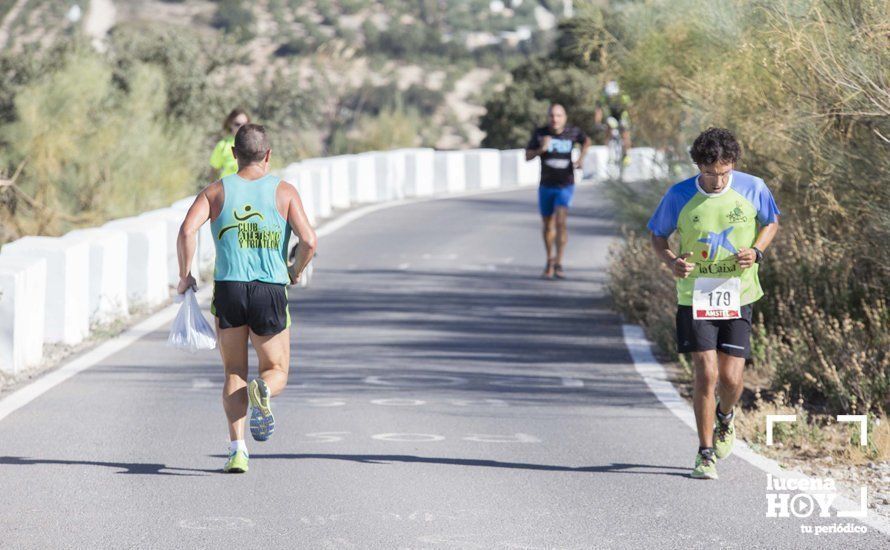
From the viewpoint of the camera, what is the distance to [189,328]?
8.60 metres

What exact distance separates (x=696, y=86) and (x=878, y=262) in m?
3.19

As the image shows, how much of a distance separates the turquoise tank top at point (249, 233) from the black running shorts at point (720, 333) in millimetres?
2059

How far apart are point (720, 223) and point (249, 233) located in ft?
7.66

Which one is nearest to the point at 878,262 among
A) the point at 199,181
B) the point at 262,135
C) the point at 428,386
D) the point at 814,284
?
the point at 814,284

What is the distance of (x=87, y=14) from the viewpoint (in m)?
88.4

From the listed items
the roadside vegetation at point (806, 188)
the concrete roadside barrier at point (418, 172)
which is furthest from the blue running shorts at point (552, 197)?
the concrete roadside barrier at point (418, 172)

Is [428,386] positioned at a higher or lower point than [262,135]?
lower

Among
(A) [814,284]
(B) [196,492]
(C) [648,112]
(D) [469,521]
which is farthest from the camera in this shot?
(C) [648,112]

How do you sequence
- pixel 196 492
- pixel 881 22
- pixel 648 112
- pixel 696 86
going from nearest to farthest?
pixel 196 492
pixel 881 22
pixel 696 86
pixel 648 112

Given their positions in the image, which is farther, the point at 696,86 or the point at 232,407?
the point at 696,86

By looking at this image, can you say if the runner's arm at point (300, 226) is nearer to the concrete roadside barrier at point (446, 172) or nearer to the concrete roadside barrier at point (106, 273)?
the concrete roadside barrier at point (106, 273)

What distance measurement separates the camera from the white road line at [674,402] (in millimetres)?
8008

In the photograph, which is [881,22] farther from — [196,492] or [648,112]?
[648,112]

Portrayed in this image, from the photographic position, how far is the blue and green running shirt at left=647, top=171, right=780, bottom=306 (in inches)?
336
